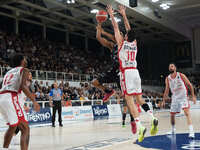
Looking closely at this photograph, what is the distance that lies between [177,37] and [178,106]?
2890cm

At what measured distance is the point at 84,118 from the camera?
16281 mm

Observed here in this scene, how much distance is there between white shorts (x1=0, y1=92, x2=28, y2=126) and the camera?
177 inches

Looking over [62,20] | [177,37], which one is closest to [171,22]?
[177,37]

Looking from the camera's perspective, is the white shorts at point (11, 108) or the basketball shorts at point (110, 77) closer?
the white shorts at point (11, 108)

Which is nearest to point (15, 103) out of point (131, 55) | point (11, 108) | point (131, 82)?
point (11, 108)

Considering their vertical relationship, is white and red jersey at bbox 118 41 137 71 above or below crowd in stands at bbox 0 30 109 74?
below

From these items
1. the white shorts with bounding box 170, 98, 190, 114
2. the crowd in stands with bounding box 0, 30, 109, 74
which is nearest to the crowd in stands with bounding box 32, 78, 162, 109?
the crowd in stands with bounding box 0, 30, 109, 74

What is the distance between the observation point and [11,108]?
4.51 meters

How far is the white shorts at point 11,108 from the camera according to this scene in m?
4.49

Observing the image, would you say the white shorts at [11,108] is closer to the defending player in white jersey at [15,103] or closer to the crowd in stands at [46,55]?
the defending player in white jersey at [15,103]

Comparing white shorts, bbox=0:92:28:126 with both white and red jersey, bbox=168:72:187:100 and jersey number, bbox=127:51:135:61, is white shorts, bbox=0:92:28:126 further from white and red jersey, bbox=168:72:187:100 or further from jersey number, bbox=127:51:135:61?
white and red jersey, bbox=168:72:187:100

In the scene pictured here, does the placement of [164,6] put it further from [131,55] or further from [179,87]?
[131,55]

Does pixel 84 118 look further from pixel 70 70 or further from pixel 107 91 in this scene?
pixel 107 91

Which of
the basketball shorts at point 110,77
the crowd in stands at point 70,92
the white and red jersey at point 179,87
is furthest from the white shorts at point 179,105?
the crowd in stands at point 70,92
